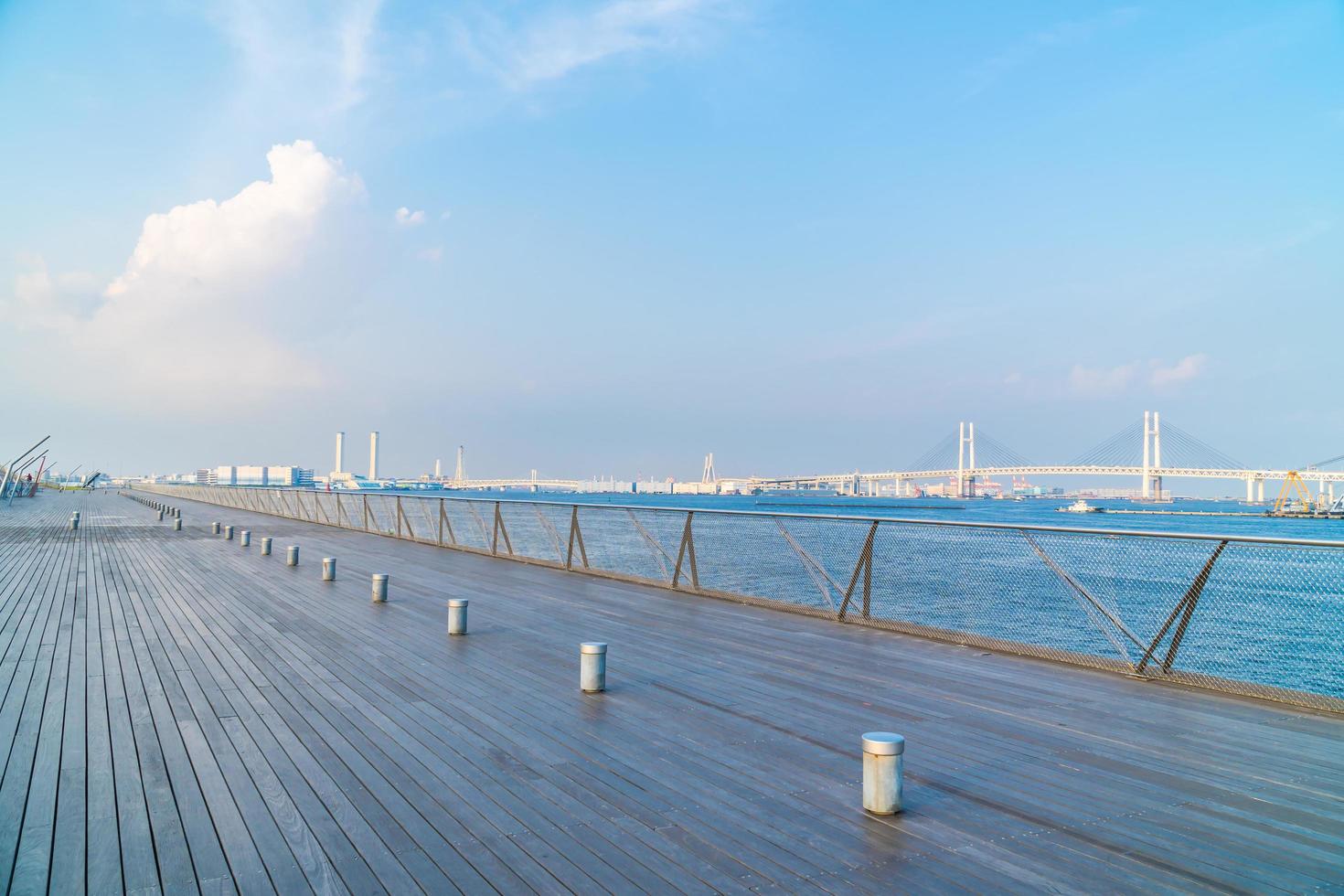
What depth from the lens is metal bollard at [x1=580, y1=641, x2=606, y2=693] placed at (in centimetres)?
565

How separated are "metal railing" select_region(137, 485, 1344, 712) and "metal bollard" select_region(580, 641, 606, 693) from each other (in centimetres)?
361

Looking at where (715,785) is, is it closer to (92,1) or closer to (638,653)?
(638,653)

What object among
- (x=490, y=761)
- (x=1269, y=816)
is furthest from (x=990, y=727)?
(x=490, y=761)

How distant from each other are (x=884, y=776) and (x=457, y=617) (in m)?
5.19

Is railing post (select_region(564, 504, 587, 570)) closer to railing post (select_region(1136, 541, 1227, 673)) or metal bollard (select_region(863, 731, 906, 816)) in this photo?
railing post (select_region(1136, 541, 1227, 673))

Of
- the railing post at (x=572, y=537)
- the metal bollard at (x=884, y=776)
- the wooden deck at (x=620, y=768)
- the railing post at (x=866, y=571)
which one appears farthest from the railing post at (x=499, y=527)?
the metal bollard at (x=884, y=776)

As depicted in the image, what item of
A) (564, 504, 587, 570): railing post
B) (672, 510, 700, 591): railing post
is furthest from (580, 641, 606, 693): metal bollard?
(564, 504, 587, 570): railing post

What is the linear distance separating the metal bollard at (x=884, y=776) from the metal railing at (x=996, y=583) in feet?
12.3

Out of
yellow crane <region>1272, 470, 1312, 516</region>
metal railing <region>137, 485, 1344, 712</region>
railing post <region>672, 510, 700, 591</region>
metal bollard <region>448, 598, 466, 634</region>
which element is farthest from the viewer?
yellow crane <region>1272, 470, 1312, 516</region>

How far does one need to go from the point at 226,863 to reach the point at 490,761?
1.40m

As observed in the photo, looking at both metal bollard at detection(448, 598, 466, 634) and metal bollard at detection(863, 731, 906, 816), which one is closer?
metal bollard at detection(863, 731, 906, 816)

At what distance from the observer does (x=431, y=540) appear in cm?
1861

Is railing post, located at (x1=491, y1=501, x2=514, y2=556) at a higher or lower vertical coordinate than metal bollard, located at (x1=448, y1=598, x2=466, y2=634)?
higher

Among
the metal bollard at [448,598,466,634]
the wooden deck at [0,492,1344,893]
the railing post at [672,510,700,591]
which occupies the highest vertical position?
the railing post at [672,510,700,591]
